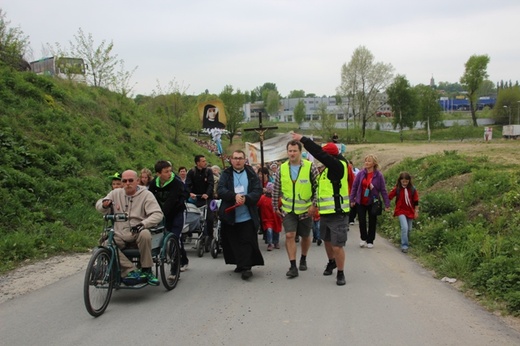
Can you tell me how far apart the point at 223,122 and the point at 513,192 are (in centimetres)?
1023

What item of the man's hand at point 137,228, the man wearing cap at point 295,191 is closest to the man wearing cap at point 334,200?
the man wearing cap at point 295,191

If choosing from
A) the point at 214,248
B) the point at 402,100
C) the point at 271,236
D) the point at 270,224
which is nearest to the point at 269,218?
the point at 270,224

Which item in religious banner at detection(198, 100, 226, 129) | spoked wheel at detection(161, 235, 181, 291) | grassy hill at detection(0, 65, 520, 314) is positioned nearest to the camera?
spoked wheel at detection(161, 235, 181, 291)

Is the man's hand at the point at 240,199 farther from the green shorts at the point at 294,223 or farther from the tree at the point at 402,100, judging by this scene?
the tree at the point at 402,100

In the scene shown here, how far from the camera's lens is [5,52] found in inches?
730

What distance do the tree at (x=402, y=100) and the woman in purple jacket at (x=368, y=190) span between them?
224 feet

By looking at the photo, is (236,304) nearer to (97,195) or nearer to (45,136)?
(97,195)

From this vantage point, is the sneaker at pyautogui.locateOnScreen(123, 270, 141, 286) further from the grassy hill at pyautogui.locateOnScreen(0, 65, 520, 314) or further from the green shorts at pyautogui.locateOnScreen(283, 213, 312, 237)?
the grassy hill at pyautogui.locateOnScreen(0, 65, 520, 314)

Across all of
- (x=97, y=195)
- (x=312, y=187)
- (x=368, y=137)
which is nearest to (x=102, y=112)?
(x=97, y=195)

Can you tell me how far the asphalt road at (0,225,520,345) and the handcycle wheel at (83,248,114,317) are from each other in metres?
0.14

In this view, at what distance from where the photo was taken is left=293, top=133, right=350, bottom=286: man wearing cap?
6.75 m

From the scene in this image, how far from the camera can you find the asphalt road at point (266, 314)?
4.69 metres

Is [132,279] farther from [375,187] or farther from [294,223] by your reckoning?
[375,187]

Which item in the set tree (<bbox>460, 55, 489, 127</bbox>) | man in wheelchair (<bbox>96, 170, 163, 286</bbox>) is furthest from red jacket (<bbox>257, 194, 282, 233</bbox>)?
tree (<bbox>460, 55, 489, 127</bbox>)
